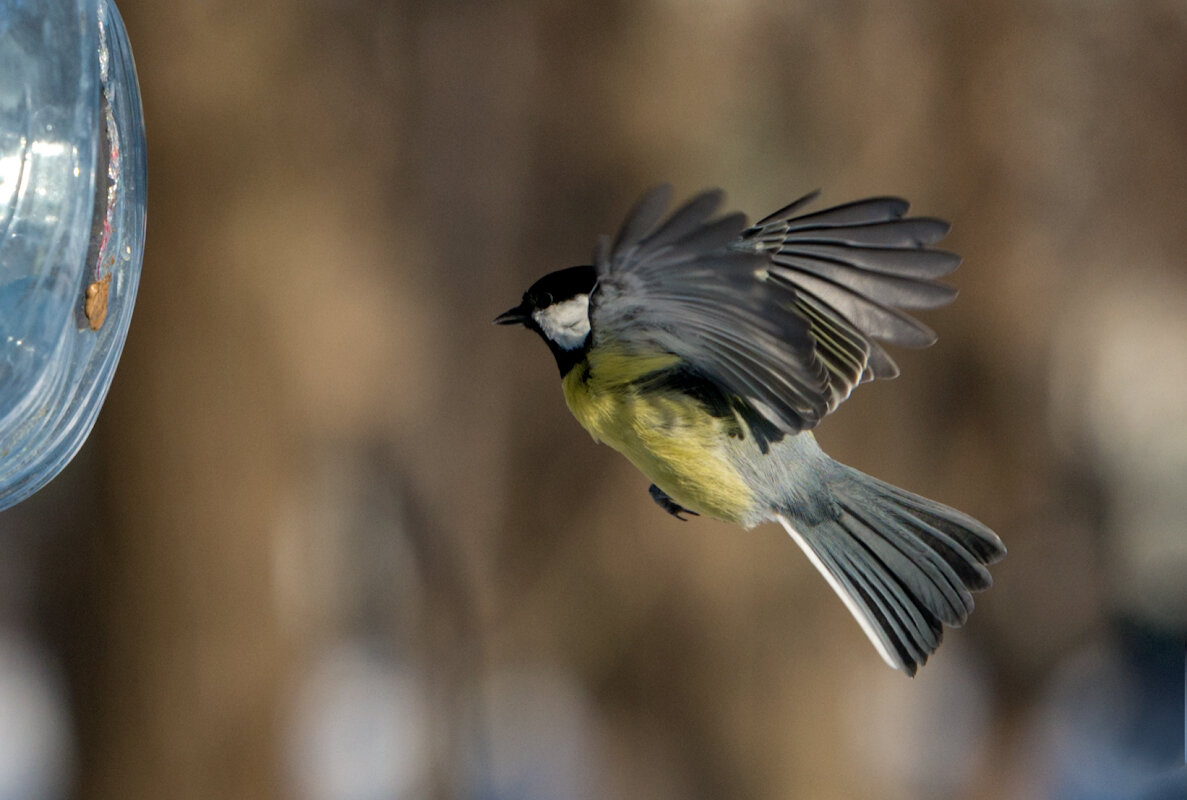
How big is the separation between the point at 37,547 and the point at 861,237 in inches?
83.4

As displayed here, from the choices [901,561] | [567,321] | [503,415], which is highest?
[567,321]

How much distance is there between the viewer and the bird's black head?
1.13 meters

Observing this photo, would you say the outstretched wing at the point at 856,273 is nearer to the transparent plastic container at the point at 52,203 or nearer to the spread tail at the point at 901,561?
the spread tail at the point at 901,561

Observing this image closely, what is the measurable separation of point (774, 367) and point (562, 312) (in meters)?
0.22

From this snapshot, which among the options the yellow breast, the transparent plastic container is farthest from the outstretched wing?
the transparent plastic container

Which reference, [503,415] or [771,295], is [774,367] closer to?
[771,295]

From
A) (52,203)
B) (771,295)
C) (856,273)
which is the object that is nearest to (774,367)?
(771,295)

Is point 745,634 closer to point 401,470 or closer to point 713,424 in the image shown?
point 401,470

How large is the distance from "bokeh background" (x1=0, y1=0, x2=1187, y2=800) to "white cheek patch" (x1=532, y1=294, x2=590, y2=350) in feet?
4.39

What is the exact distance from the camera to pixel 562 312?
1.17 meters

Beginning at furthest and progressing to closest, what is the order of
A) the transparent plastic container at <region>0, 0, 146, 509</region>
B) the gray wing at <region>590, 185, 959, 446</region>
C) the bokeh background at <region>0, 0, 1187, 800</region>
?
the bokeh background at <region>0, 0, 1187, 800</region>, the transparent plastic container at <region>0, 0, 146, 509</region>, the gray wing at <region>590, 185, 959, 446</region>

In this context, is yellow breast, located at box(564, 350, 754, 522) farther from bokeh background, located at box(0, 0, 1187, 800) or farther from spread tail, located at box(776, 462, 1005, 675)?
bokeh background, located at box(0, 0, 1187, 800)

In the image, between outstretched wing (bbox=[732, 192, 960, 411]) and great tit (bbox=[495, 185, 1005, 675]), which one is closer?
great tit (bbox=[495, 185, 1005, 675])

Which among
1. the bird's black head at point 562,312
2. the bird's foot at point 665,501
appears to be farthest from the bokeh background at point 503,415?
the bird's black head at point 562,312
